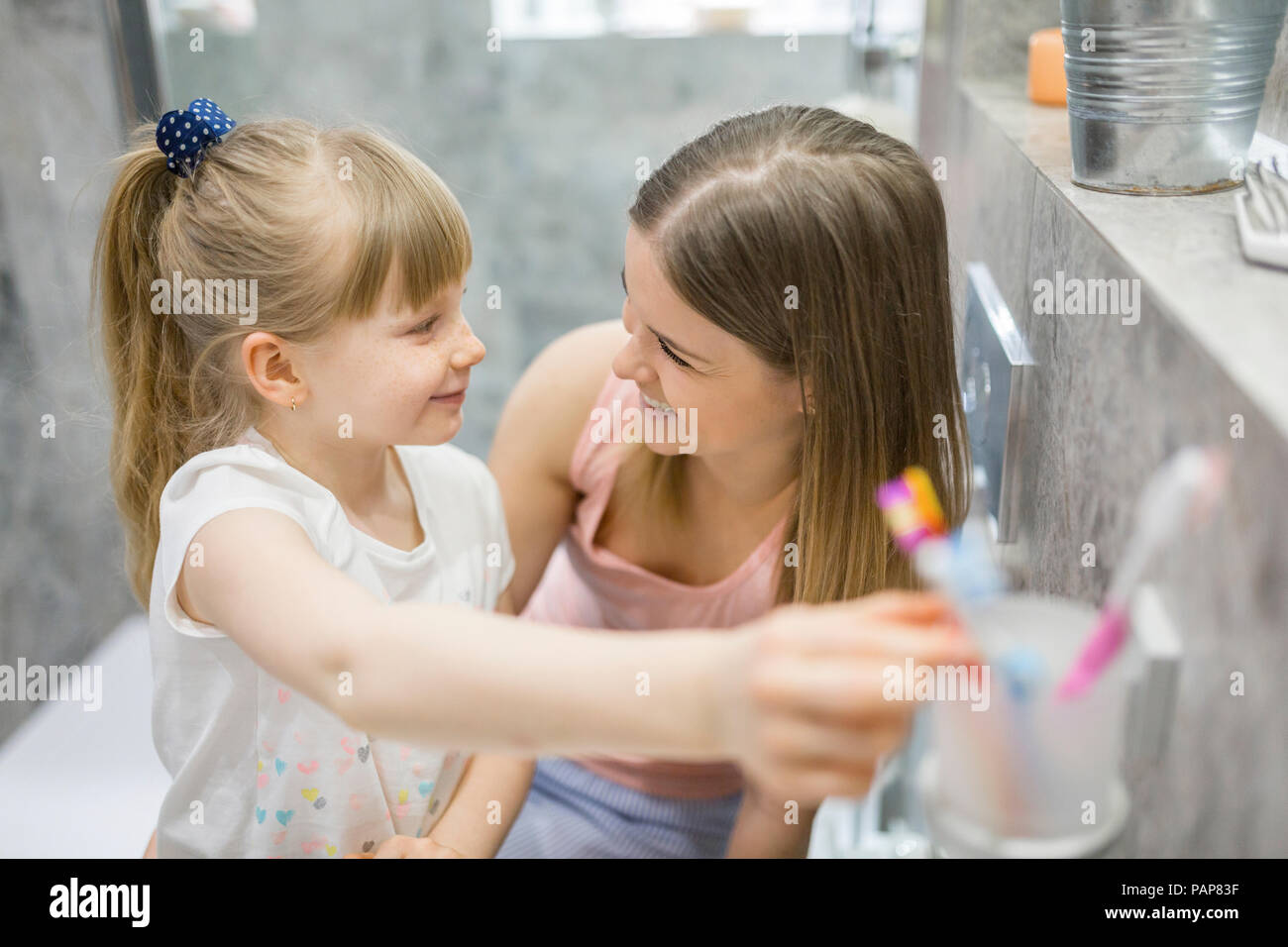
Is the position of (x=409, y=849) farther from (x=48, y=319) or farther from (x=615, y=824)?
(x=48, y=319)

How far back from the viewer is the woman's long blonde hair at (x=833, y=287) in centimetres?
71

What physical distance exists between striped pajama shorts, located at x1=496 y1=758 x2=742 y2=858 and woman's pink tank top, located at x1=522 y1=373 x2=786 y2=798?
0.4 inches

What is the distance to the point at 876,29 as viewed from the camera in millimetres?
1699

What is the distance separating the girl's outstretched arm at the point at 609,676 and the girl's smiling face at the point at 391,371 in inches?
8.5

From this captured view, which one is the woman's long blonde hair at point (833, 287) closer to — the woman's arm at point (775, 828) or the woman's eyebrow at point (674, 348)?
the woman's eyebrow at point (674, 348)

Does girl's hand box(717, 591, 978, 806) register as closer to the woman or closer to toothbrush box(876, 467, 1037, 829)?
toothbrush box(876, 467, 1037, 829)

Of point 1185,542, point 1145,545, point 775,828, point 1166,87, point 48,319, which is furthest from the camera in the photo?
point 48,319

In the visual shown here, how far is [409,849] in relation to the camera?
776 millimetres

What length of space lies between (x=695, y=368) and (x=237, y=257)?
31cm

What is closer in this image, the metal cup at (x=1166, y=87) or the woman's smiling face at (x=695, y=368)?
the metal cup at (x=1166, y=87)

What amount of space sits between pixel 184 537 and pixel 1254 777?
0.53 metres

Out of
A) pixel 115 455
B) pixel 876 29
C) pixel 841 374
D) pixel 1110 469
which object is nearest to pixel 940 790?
pixel 1110 469

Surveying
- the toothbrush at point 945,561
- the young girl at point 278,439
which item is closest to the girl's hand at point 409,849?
the young girl at point 278,439

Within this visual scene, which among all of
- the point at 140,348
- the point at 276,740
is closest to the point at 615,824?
the point at 276,740
